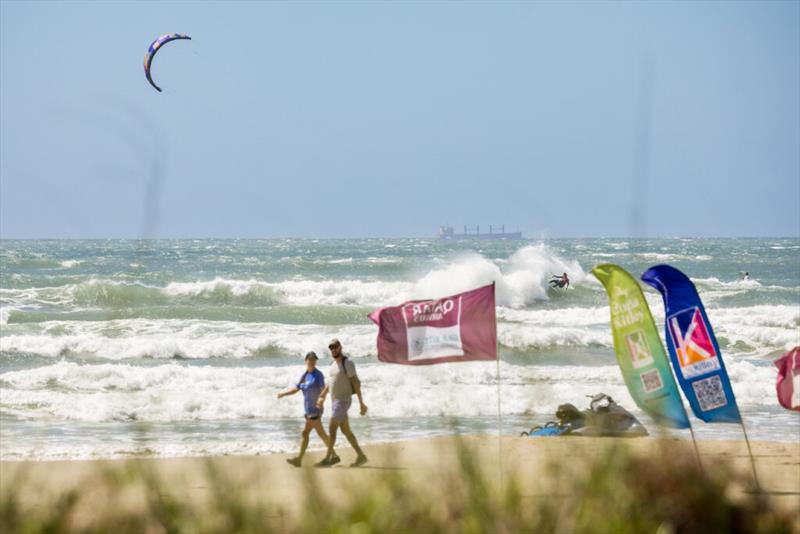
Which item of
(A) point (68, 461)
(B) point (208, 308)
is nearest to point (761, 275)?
(B) point (208, 308)

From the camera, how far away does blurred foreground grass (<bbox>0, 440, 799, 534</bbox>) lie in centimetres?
453

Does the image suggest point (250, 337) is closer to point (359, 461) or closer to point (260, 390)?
point (260, 390)

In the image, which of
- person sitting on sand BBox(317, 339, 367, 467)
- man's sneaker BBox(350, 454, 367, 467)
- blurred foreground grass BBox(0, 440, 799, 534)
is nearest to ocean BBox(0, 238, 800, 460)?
blurred foreground grass BBox(0, 440, 799, 534)

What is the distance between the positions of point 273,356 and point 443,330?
16.2 metres

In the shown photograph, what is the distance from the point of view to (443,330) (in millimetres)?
10383

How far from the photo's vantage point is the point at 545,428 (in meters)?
14.4

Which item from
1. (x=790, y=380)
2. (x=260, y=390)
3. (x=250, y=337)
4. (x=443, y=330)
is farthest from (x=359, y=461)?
(x=250, y=337)

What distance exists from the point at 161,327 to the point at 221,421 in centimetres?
1438

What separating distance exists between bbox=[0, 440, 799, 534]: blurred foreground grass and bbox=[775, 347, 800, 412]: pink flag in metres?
5.10

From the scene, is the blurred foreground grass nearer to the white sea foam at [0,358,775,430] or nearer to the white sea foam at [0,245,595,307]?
the white sea foam at [0,358,775,430]

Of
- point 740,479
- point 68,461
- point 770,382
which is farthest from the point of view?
point 770,382

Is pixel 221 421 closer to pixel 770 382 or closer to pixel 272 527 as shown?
pixel 770 382

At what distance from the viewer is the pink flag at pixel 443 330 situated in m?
10.2

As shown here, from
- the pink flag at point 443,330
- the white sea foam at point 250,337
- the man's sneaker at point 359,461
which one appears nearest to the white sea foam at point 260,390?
the white sea foam at point 250,337
